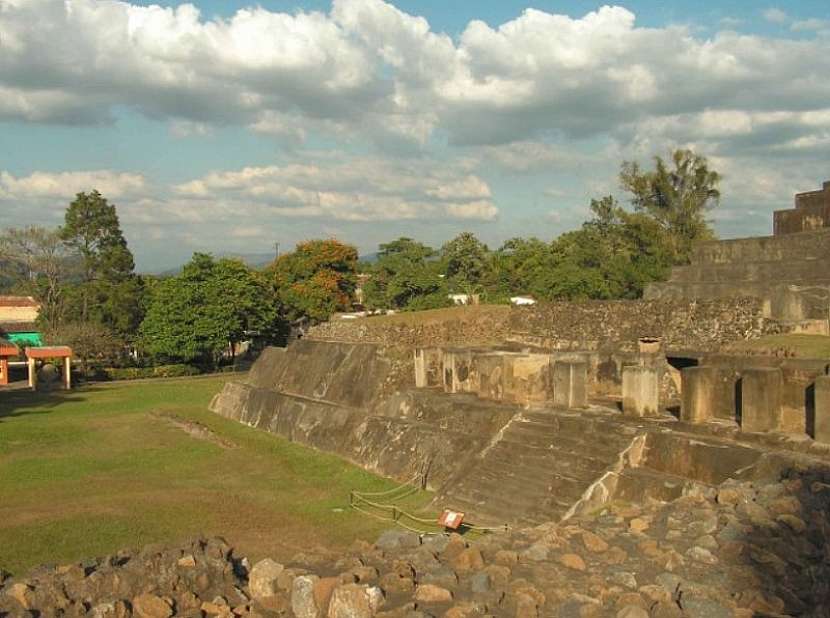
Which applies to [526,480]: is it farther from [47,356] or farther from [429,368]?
[47,356]

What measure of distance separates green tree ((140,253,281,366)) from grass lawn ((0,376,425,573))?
9733mm

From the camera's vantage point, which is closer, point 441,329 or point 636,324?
point 636,324

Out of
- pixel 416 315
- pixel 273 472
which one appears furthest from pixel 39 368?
pixel 273 472

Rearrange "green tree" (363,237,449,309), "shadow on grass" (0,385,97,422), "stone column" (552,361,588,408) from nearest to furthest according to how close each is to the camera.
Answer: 1. "stone column" (552,361,588,408)
2. "shadow on grass" (0,385,97,422)
3. "green tree" (363,237,449,309)

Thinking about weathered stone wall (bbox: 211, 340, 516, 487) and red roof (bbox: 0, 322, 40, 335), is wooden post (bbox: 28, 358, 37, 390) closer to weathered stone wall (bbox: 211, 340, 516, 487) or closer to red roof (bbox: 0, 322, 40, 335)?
weathered stone wall (bbox: 211, 340, 516, 487)

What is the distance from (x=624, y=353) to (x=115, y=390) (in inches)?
640

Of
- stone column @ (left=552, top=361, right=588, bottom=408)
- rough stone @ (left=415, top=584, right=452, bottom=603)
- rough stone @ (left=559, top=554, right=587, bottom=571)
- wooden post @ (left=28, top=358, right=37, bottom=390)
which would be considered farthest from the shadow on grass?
rough stone @ (left=559, top=554, right=587, bottom=571)

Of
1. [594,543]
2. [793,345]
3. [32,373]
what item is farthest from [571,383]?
[32,373]

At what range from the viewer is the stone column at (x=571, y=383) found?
1011 cm

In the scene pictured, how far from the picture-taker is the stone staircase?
27.7 feet

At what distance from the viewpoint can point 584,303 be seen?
16750mm

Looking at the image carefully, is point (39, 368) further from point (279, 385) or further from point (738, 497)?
point (738, 497)

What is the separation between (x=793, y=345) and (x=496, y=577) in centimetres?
805

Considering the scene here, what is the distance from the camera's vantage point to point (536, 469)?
357 inches
